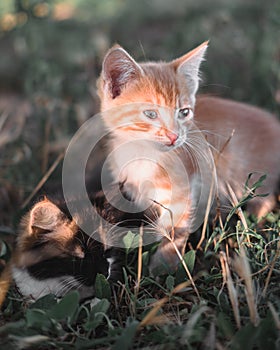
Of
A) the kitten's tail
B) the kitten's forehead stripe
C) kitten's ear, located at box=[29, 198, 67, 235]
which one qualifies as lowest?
the kitten's tail

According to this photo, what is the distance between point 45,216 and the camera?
1459 mm

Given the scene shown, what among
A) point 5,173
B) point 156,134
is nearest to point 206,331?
point 156,134

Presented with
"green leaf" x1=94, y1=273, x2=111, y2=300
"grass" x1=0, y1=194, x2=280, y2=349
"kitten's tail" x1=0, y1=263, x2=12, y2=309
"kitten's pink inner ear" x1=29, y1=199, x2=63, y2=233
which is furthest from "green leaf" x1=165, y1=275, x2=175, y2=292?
"kitten's tail" x1=0, y1=263, x2=12, y2=309


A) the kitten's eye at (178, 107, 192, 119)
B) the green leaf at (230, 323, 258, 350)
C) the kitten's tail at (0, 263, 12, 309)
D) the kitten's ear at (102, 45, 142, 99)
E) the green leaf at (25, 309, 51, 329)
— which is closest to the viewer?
the green leaf at (230, 323, 258, 350)

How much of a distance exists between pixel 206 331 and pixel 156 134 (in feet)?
2.45

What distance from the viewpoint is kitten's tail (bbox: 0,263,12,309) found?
5.05 ft

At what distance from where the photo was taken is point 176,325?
137cm

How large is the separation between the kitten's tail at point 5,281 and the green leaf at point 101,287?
0.31 m

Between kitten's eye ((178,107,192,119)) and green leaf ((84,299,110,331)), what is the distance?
790 mm

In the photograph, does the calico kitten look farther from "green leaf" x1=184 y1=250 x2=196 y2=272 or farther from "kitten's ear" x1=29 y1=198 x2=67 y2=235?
"green leaf" x1=184 y1=250 x2=196 y2=272

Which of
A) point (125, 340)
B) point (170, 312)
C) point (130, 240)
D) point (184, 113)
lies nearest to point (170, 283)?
point (170, 312)

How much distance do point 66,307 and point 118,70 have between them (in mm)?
896

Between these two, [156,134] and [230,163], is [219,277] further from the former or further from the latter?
[230,163]

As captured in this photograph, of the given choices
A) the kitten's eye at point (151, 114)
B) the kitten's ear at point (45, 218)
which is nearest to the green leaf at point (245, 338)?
the kitten's ear at point (45, 218)
